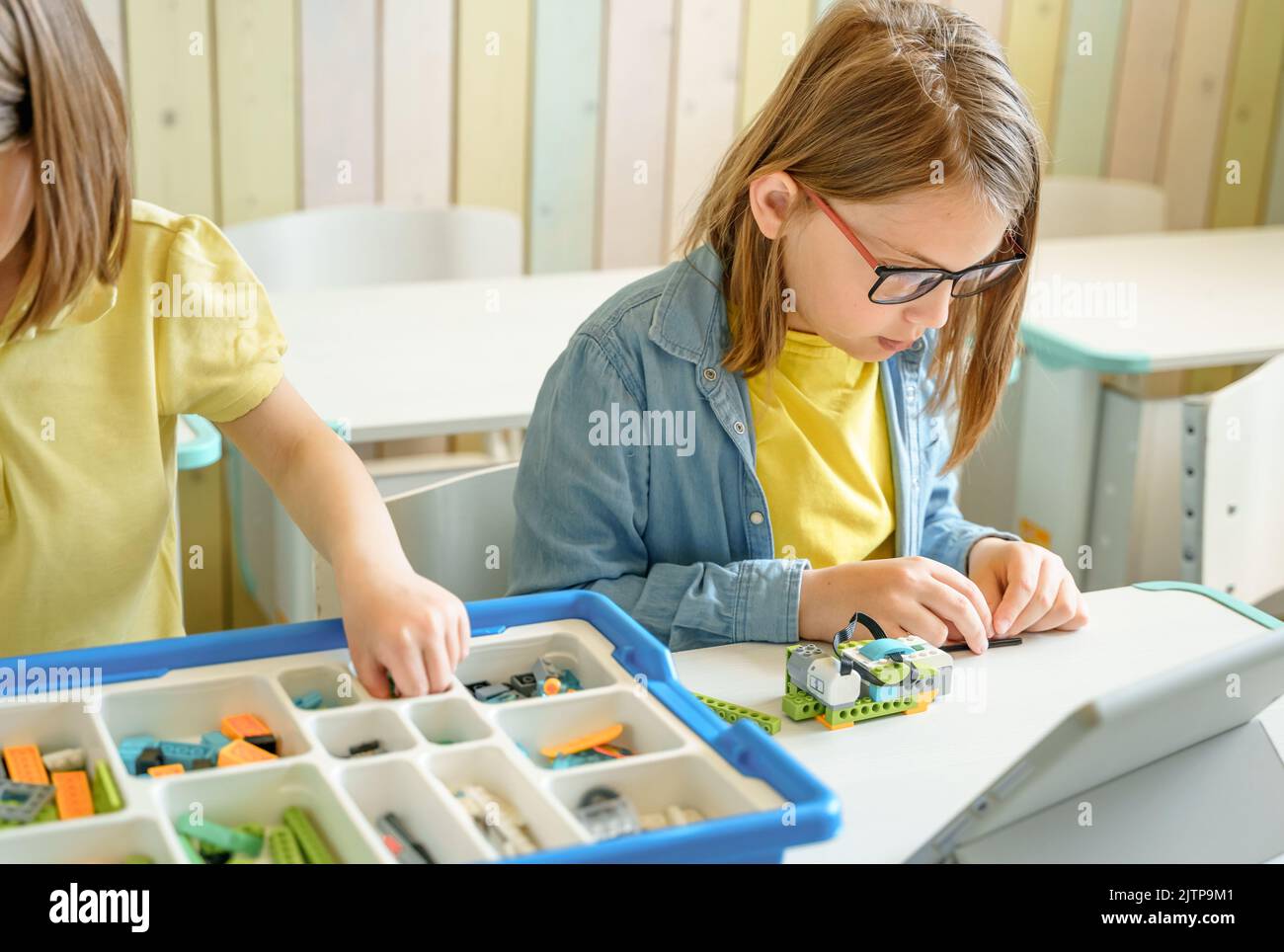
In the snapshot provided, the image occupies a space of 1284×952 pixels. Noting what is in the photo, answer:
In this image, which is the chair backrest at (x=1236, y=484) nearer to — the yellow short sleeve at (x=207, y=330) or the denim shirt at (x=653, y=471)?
the denim shirt at (x=653, y=471)

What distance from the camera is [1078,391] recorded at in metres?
2.08

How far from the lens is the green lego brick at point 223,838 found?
75 cm

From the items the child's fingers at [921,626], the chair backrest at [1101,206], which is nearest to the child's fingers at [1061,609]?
the child's fingers at [921,626]

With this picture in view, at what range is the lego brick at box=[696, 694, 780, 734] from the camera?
0.98 metres

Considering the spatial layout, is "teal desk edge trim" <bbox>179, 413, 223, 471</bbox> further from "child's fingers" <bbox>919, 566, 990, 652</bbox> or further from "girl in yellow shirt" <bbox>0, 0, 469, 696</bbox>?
"child's fingers" <bbox>919, 566, 990, 652</bbox>

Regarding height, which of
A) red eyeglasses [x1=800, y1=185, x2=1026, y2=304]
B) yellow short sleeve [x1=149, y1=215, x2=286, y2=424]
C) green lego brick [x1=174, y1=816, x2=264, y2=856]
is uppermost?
red eyeglasses [x1=800, y1=185, x2=1026, y2=304]

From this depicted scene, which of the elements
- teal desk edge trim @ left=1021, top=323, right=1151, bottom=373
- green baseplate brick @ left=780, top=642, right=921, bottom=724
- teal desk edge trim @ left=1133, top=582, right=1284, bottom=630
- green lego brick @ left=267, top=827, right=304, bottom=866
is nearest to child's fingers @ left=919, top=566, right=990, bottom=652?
green baseplate brick @ left=780, top=642, right=921, bottom=724

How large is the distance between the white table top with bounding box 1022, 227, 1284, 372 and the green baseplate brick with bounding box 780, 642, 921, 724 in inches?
43.3

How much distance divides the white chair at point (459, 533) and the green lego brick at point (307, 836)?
20.6 inches

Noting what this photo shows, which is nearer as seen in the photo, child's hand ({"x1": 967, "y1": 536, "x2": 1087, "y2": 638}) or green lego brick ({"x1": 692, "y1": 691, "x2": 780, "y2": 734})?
green lego brick ({"x1": 692, "y1": 691, "x2": 780, "y2": 734})

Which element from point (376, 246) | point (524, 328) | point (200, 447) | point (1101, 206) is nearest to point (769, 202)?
point (200, 447)

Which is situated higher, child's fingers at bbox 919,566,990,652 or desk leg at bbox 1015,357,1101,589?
child's fingers at bbox 919,566,990,652
